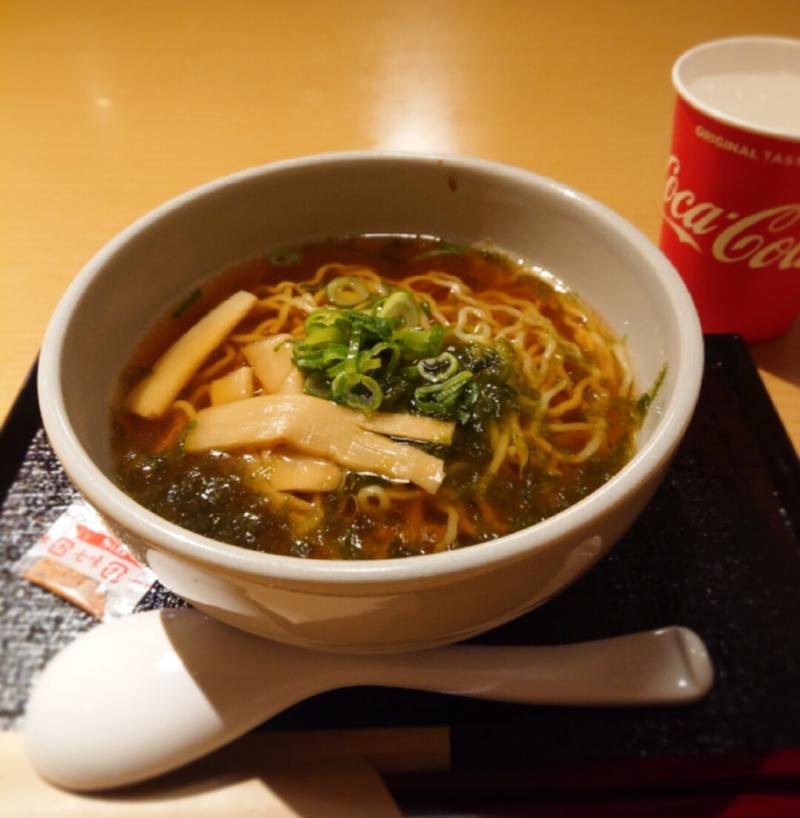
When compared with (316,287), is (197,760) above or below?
below

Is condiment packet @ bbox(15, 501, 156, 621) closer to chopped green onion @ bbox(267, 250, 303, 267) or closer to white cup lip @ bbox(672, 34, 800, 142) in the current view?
chopped green onion @ bbox(267, 250, 303, 267)

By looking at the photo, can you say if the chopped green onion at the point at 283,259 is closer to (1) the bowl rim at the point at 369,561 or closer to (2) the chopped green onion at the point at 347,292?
(2) the chopped green onion at the point at 347,292

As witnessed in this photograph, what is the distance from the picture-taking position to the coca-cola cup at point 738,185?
46.4 inches

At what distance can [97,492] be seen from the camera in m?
0.75

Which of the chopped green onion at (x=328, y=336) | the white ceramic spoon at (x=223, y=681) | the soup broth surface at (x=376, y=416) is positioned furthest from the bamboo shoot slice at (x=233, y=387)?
the white ceramic spoon at (x=223, y=681)

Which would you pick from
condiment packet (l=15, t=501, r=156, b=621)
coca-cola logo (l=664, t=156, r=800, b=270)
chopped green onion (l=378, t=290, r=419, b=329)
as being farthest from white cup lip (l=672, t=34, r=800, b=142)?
condiment packet (l=15, t=501, r=156, b=621)

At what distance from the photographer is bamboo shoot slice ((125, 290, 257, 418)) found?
3.59ft

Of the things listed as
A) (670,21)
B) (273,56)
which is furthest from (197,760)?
(670,21)

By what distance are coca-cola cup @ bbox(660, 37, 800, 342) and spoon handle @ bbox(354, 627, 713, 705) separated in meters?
0.69

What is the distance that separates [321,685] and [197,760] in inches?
6.1

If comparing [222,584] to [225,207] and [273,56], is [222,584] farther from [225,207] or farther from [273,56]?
[273,56]

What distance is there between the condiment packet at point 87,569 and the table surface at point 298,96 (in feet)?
1.47

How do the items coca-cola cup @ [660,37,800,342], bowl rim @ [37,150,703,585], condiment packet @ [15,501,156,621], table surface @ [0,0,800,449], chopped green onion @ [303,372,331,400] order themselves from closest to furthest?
bowl rim @ [37,150,703,585] → condiment packet @ [15,501,156,621] → chopped green onion @ [303,372,331,400] → coca-cola cup @ [660,37,800,342] → table surface @ [0,0,800,449]

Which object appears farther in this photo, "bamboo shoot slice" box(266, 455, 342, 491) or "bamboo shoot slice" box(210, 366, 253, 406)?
"bamboo shoot slice" box(210, 366, 253, 406)
